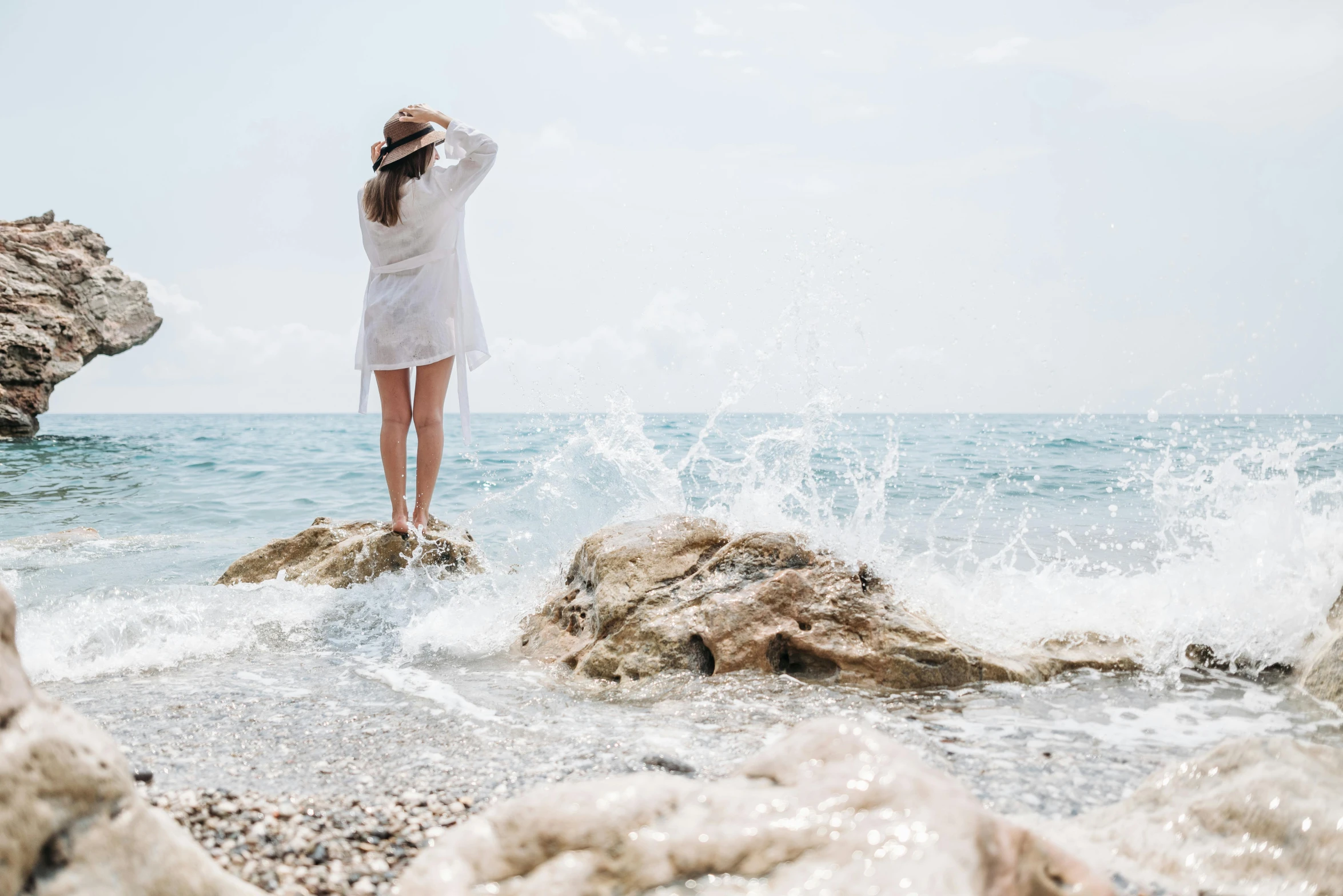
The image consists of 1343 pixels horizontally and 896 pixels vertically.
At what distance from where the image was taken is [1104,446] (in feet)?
52.3

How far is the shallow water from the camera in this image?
2.56 metres

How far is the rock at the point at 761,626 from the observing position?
11.0 ft

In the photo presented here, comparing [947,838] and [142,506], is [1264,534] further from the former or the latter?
[142,506]

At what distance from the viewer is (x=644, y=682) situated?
11.0 ft

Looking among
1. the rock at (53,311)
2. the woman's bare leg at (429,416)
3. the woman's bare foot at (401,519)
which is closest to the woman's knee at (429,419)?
the woman's bare leg at (429,416)

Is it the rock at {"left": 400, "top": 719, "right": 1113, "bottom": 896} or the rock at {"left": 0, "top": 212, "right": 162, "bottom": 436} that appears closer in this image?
the rock at {"left": 400, "top": 719, "right": 1113, "bottom": 896}

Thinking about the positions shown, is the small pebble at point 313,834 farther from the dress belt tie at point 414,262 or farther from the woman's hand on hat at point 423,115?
the woman's hand on hat at point 423,115

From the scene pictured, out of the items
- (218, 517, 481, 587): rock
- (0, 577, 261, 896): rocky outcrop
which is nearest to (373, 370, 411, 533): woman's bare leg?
(218, 517, 481, 587): rock

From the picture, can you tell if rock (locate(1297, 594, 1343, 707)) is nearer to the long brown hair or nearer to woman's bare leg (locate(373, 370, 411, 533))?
woman's bare leg (locate(373, 370, 411, 533))

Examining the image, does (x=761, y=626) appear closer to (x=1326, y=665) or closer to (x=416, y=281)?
(x=1326, y=665)

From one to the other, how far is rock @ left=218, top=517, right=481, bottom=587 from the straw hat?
6.82 feet

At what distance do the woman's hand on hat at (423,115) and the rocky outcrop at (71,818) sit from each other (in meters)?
3.74

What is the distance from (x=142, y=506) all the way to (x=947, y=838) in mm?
10602

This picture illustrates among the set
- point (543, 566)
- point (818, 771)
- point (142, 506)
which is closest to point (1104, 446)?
point (543, 566)
